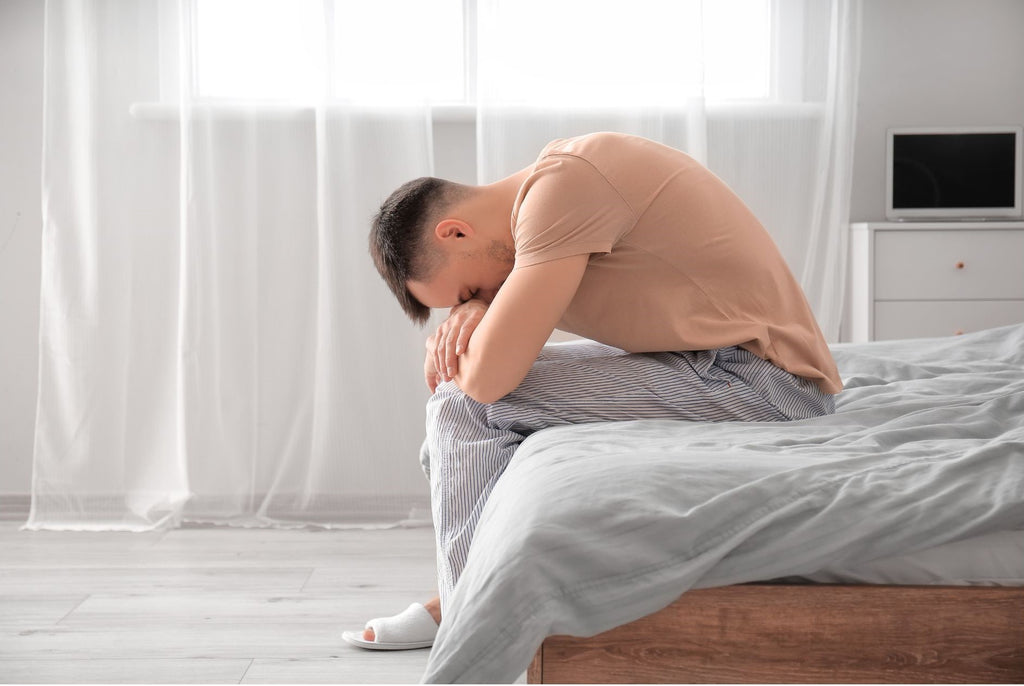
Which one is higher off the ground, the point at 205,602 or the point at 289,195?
the point at 289,195

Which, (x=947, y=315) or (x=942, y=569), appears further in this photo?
(x=947, y=315)

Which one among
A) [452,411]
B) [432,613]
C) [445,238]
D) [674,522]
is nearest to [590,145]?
[445,238]

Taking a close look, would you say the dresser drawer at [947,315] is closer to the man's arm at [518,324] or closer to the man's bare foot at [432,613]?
the man's bare foot at [432,613]

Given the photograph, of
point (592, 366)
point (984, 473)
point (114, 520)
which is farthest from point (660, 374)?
point (114, 520)

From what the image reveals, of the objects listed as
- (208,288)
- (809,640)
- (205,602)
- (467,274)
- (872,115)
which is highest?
(872,115)

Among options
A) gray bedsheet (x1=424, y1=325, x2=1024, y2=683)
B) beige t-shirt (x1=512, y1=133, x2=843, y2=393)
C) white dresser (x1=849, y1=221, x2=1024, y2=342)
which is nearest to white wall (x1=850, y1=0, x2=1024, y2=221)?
white dresser (x1=849, y1=221, x2=1024, y2=342)

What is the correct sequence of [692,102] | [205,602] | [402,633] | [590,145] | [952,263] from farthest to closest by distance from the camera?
[692,102], [952,263], [205,602], [402,633], [590,145]

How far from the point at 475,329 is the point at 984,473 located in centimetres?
58

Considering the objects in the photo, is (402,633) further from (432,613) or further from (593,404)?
(593,404)

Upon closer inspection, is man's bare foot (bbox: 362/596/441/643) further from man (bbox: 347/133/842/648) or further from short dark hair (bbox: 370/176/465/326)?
short dark hair (bbox: 370/176/465/326)

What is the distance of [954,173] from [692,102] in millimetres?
748

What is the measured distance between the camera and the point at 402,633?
1.69 metres

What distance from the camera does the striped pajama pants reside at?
1.13m

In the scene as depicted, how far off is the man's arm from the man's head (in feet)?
0.60
